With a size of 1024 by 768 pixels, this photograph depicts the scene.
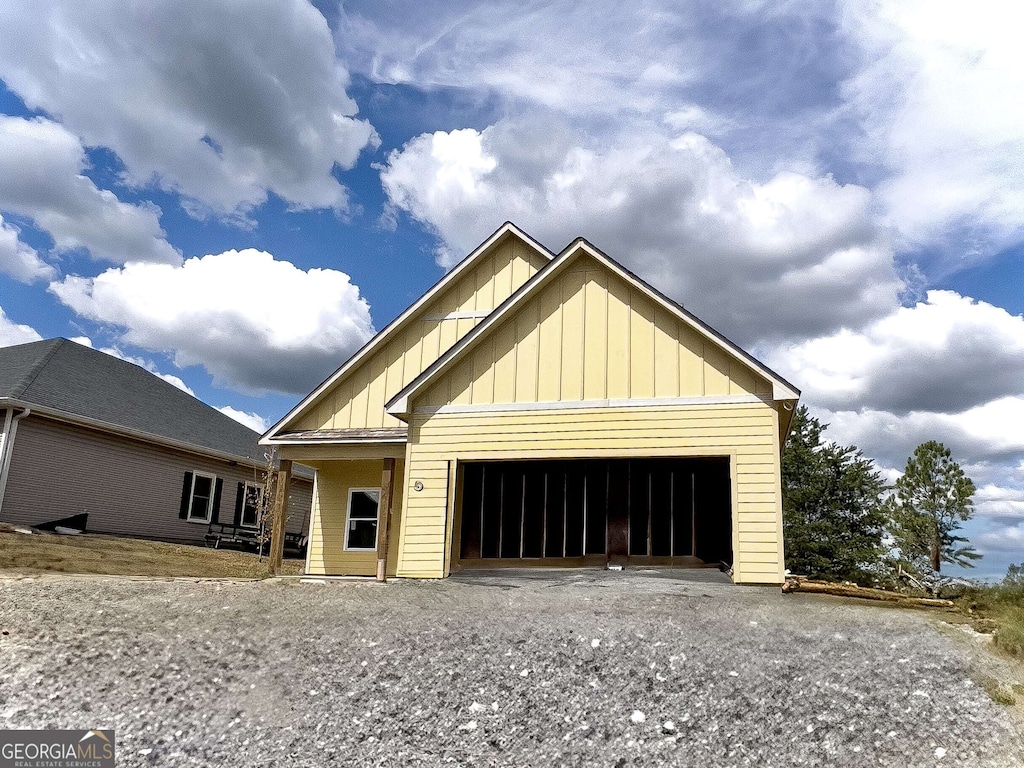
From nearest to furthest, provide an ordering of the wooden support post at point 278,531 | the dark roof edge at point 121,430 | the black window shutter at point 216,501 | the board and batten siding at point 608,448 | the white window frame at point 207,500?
the board and batten siding at point 608,448, the wooden support post at point 278,531, the dark roof edge at point 121,430, the white window frame at point 207,500, the black window shutter at point 216,501

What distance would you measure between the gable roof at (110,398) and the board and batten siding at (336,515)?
8.19 metres

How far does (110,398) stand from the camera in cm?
2462

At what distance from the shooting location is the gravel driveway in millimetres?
6812

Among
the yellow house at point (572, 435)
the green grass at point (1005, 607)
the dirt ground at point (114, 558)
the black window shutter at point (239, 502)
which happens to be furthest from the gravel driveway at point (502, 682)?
the black window shutter at point (239, 502)

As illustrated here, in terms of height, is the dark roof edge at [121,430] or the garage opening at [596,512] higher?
the dark roof edge at [121,430]

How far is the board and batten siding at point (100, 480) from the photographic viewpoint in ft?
68.7

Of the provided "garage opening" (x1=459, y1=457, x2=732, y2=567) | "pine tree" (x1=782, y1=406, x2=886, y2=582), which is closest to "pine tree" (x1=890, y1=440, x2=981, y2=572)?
"pine tree" (x1=782, y1=406, x2=886, y2=582)

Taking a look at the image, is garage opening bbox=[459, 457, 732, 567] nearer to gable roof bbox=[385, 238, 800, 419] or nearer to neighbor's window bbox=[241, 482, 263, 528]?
gable roof bbox=[385, 238, 800, 419]

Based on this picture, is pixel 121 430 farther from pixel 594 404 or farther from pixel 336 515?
pixel 594 404

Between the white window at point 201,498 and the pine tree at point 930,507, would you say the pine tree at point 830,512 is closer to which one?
the pine tree at point 930,507

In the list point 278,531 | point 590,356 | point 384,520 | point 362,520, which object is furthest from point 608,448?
point 278,531

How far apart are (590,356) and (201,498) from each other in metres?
18.1

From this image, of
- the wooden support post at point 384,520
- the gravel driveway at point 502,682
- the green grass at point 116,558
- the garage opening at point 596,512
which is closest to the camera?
the gravel driveway at point 502,682

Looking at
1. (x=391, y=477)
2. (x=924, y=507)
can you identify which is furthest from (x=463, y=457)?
(x=924, y=507)
